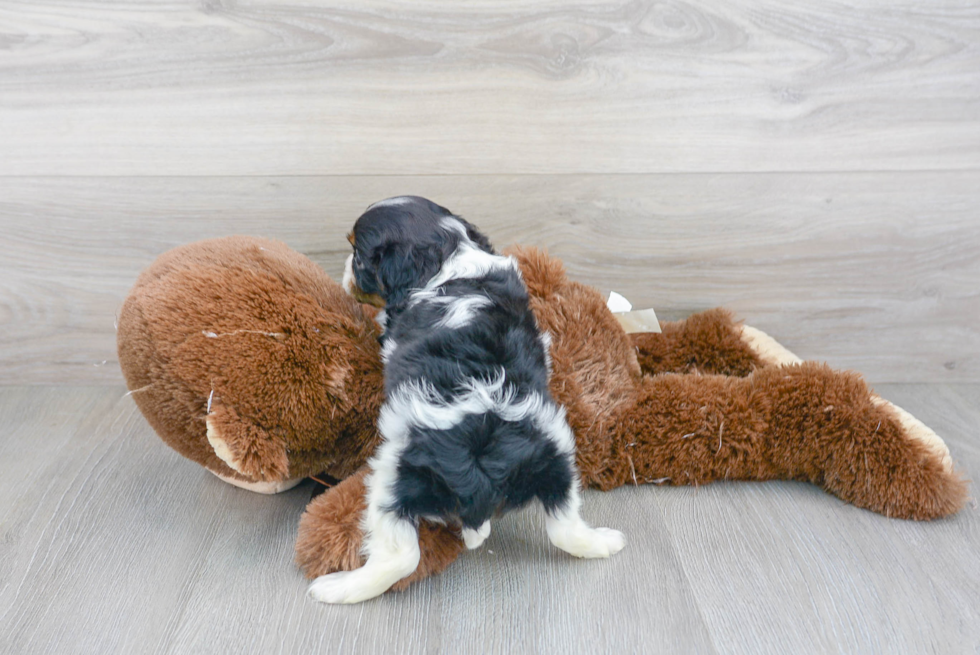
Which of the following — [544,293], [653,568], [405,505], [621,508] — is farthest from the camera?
[544,293]

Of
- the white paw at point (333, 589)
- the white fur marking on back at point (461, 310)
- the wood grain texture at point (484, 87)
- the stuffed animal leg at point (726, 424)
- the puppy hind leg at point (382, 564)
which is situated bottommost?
the white paw at point (333, 589)

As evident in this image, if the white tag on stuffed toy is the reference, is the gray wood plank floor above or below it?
below

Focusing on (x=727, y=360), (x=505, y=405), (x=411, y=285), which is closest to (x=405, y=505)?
(x=505, y=405)

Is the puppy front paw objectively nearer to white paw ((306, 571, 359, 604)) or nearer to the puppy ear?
white paw ((306, 571, 359, 604))

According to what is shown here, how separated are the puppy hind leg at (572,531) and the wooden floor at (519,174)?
140 millimetres

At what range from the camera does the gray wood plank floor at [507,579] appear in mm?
1030

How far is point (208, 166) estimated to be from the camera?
1.71 m

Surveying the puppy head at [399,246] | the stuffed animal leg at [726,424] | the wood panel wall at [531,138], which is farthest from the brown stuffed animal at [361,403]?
the wood panel wall at [531,138]

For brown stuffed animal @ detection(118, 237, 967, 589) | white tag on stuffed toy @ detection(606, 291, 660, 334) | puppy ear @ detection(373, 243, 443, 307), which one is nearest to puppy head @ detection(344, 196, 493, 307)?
puppy ear @ detection(373, 243, 443, 307)

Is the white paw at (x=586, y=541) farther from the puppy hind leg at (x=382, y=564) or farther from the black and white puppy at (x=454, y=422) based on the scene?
the puppy hind leg at (x=382, y=564)

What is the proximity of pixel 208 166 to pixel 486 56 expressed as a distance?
74 cm

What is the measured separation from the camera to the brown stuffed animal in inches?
47.0

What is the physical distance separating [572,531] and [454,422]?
284mm

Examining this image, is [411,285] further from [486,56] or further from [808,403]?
[808,403]
